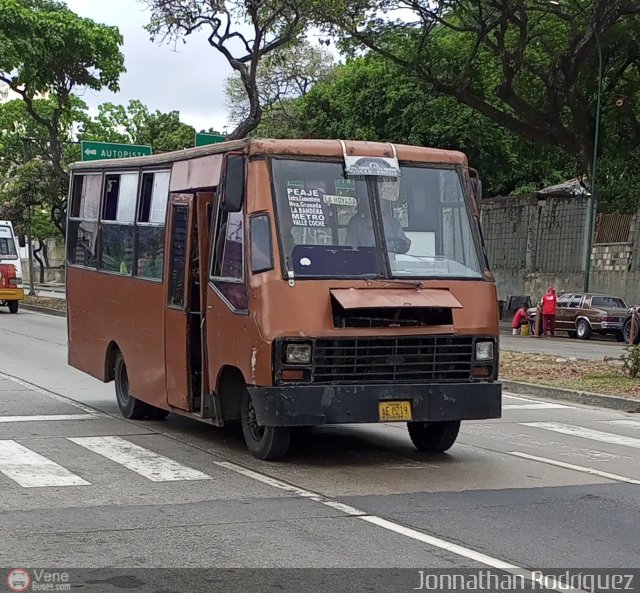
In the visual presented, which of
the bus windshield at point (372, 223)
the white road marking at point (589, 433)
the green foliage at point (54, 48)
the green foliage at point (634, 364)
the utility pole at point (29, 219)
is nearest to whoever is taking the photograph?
the bus windshield at point (372, 223)

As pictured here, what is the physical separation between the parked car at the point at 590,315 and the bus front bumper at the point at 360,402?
79.6 ft

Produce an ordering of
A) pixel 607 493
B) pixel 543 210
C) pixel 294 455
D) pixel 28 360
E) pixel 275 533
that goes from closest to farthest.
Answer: pixel 275 533 → pixel 607 493 → pixel 294 455 → pixel 28 360 → pixel 543 210

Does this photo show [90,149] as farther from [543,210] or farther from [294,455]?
[294,455]

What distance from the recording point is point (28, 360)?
65.1 ft

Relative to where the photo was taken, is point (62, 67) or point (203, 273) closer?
point (203, 273)

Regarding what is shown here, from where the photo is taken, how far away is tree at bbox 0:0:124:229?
33.3m

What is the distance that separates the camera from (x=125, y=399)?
12945mm

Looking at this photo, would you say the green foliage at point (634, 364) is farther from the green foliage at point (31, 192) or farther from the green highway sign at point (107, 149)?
the green foliage at point (31, 192)

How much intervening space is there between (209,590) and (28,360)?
14.7 metres

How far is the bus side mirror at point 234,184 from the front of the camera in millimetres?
9641

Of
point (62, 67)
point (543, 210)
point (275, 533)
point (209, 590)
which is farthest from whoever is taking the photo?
point (543, 210)

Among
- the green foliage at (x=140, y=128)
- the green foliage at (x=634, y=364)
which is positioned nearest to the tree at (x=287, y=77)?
the green foliage at (x=140, y=128)

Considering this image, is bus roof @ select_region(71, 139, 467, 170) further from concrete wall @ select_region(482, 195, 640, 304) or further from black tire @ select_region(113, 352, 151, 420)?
concrete wall @ select_region(482, 195, 640, 304)

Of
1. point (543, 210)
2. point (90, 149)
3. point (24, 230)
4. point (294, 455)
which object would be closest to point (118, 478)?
point (294, 455)
